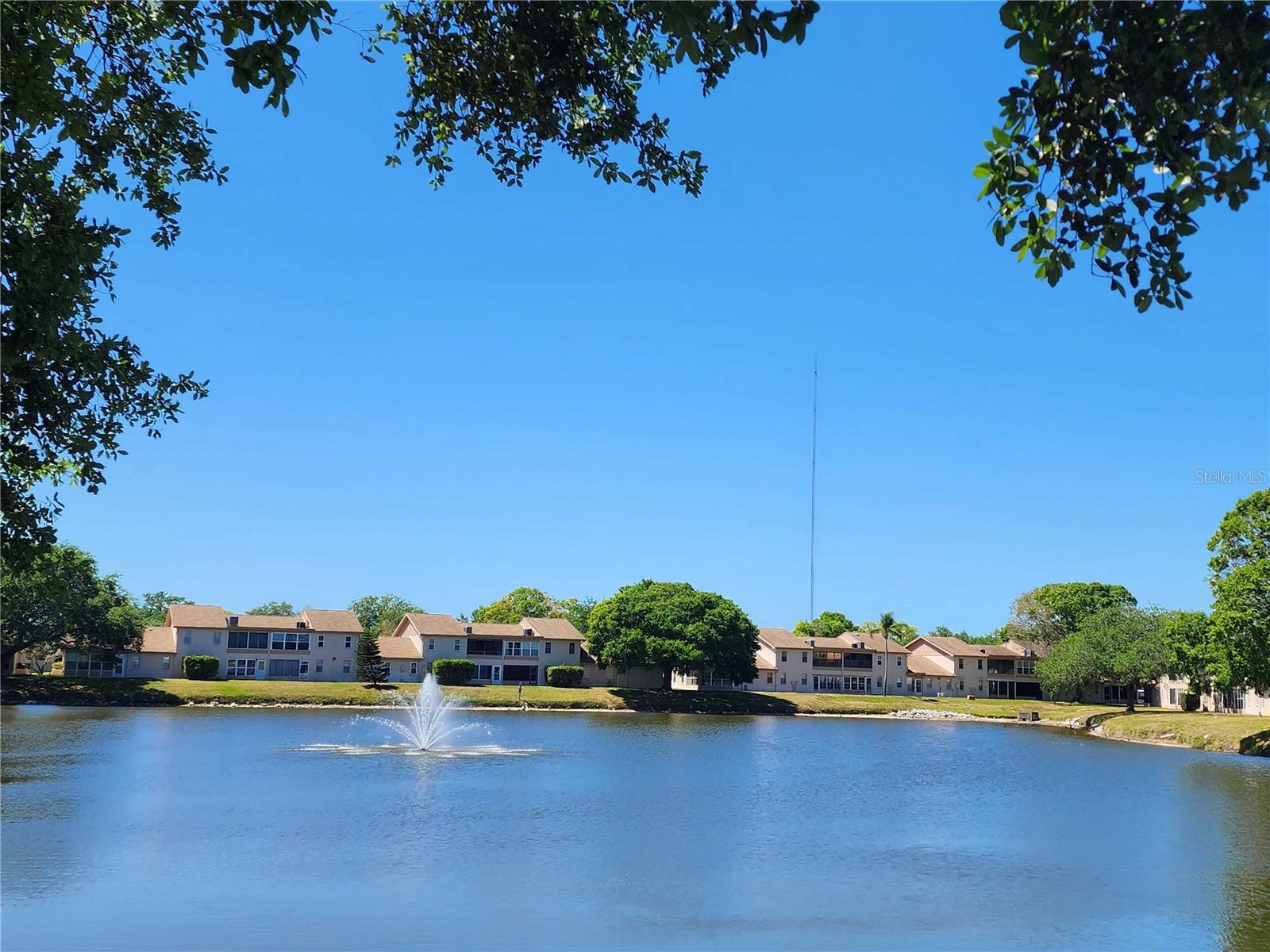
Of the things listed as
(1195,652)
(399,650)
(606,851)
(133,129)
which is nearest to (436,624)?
(399,650)

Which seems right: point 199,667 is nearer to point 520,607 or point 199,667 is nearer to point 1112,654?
point 520,607

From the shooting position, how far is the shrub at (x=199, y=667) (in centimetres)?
8331

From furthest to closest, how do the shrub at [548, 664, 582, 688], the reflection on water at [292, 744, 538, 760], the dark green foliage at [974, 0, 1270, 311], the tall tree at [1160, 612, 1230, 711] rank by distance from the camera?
1. the shrub at [548, 664, 582, 688]
2. the tall tree at [1160, 612, 1230, 711]
3. the reflection on water at [292, 744, 538, 760]
4. the dark green foliage at [974, 0, 1270, 311]

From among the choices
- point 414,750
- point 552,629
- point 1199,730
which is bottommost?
point 414,750

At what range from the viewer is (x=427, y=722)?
200ft

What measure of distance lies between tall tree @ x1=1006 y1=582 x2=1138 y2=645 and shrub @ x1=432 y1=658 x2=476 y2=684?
202 ft

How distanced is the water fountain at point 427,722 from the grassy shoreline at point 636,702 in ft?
7.83

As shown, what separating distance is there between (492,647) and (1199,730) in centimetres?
5833

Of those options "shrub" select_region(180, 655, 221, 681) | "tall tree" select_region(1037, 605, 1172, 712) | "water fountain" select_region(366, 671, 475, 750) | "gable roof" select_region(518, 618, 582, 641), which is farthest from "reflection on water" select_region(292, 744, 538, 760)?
"tall tree" select_region(1037, 605, 1172, 712)

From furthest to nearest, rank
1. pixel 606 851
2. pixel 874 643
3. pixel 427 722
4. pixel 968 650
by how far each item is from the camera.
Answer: pixel 874 643, pixel 968 650, pixel 427 722, pixel 606 851

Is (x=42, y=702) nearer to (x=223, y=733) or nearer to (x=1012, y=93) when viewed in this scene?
(x=223, y=733)

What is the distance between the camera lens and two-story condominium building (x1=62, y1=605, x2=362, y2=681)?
273ft

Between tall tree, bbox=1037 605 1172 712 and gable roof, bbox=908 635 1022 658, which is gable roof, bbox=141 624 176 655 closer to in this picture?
tall tree, bbox=1037 605 1172 712

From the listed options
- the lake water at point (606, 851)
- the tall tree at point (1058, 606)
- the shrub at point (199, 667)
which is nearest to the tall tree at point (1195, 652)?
the lake water at point (606, 851)
